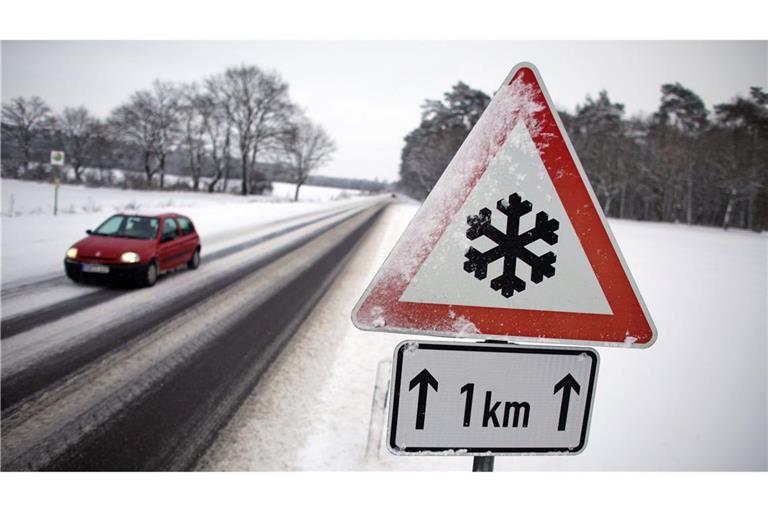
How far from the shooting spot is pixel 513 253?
126 cm

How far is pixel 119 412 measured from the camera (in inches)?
150

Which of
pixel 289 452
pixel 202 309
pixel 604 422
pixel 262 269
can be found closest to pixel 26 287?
pixel 202 309

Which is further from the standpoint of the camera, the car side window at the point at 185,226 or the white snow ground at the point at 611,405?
the car side window at the point at 185,226

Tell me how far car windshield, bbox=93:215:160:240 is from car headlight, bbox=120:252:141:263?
91 centimetres

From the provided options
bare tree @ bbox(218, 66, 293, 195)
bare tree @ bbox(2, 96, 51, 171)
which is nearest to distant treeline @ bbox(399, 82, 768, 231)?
bare tree @ bbox(218, 66, 293, 195)

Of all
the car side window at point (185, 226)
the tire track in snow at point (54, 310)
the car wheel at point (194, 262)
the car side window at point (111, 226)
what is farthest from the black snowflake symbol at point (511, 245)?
the car wheel at point (194, 262)

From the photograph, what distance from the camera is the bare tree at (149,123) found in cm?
4572

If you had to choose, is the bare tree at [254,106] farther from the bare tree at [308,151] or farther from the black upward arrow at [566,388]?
the black upward arrow at [566,388]

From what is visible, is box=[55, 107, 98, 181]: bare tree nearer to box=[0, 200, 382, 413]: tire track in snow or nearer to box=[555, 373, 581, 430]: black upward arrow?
box=[0, 200, 382, 413]: tire track in snow

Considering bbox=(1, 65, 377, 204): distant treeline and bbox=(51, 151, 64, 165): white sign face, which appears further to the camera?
bbox=(1, 65, 377, 204): distant treeline

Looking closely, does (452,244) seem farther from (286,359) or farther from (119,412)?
(286,359)

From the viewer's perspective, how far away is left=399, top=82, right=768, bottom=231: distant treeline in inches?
1221

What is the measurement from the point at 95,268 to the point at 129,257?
25.3 inches

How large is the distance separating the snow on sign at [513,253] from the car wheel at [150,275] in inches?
333
